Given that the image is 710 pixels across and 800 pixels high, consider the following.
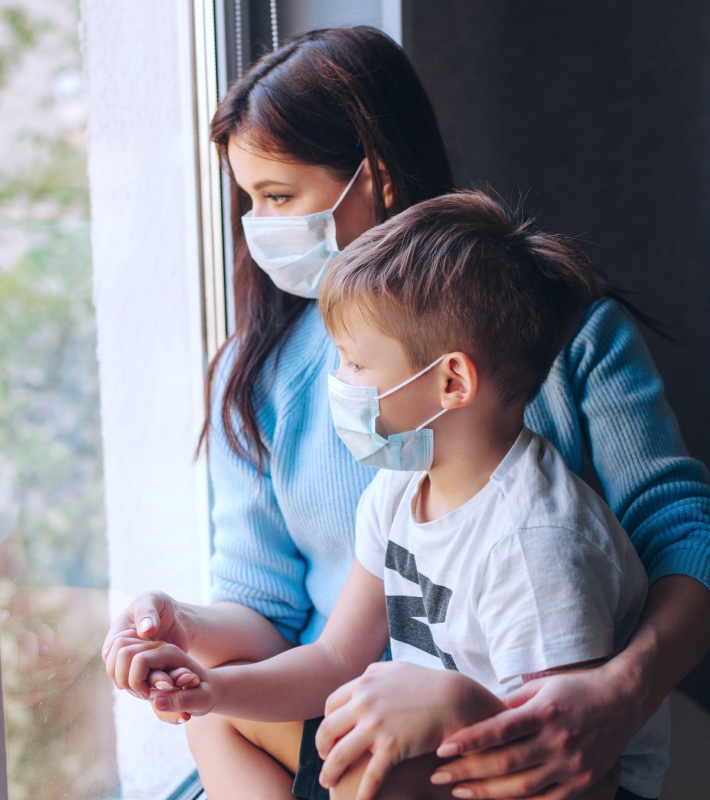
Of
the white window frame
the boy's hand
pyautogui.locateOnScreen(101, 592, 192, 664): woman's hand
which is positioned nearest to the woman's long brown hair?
the white window frame

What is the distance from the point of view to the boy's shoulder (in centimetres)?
74

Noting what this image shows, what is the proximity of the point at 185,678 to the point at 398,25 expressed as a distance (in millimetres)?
1333

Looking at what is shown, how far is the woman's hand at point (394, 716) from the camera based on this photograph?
648mm

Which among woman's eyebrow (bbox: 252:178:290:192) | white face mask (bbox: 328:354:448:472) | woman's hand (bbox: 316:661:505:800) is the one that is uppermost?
woman's eyebrow (bbox: 252:178:290:192)

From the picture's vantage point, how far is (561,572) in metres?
0.70

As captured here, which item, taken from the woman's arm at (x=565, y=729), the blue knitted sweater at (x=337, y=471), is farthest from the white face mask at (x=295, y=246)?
the woman's arm at (x=565, y=729)

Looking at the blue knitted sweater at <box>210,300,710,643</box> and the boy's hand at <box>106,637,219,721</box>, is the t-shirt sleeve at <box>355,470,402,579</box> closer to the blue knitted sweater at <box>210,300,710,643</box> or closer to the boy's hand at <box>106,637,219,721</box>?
the blue knitted sweater at <box>210,300,710,643</box>

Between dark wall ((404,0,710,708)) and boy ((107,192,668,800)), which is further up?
dark wall ((404,0,710,708))

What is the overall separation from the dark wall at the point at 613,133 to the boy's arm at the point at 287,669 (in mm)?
1124

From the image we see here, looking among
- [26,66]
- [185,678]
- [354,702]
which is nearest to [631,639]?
[354,702]

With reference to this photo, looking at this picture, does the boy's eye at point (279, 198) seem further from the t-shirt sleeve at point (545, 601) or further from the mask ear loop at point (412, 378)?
the t-shirt sleeve at point (545, 601)

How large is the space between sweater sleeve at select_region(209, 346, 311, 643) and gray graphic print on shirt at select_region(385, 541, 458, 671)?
279 mm

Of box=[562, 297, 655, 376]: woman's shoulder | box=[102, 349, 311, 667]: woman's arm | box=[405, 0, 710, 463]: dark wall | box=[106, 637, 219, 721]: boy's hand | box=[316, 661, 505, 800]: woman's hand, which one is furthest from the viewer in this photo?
box=[405, 0, 710, 463]: dark wall

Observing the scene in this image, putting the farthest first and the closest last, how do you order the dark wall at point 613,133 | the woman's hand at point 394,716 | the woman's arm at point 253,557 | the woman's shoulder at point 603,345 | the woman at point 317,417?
the dark wall at point 613,133
the woman's arm at point 253,557
the woman's shoulder at point 603,345
the woman at point 317,417
the woman's hand at point 394,716
